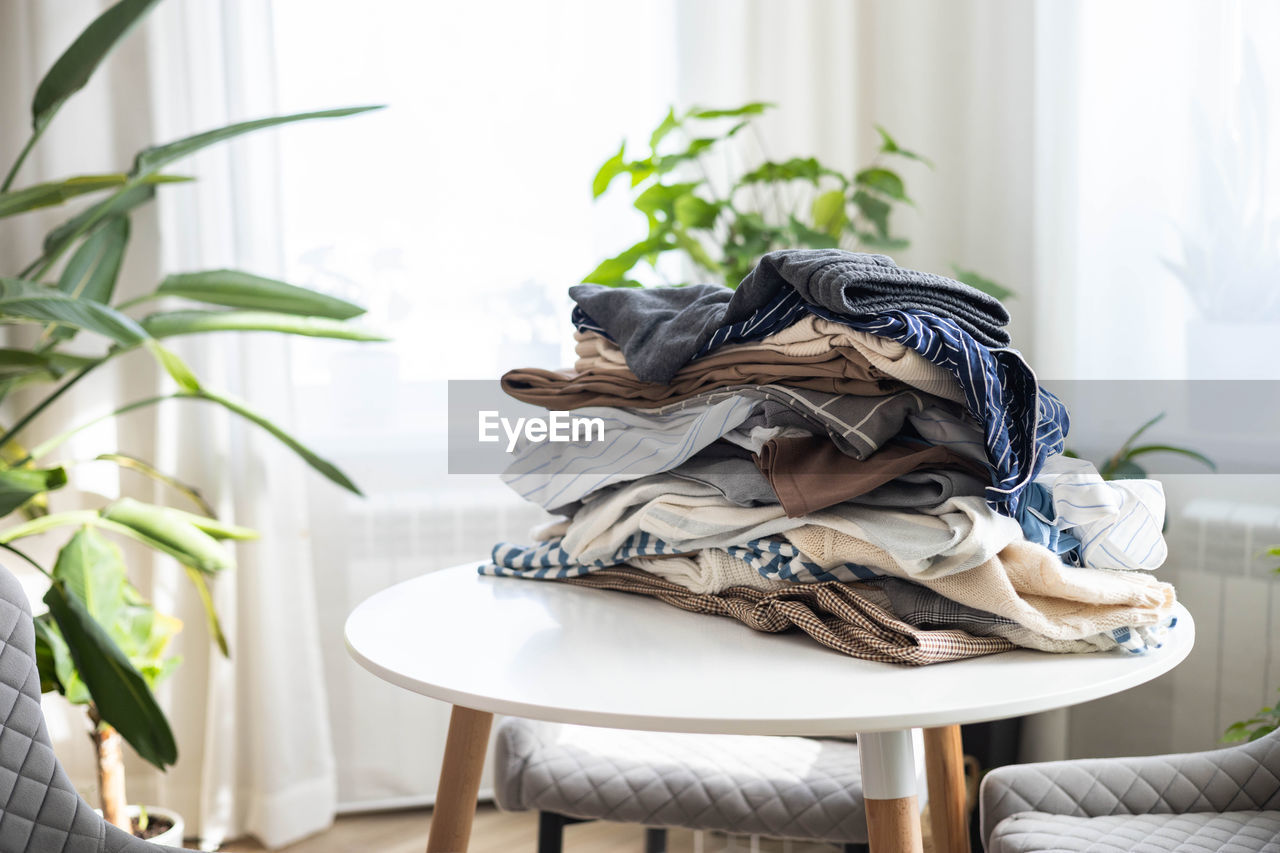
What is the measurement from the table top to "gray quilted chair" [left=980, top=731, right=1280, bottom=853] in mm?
273

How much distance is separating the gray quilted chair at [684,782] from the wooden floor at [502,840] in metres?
0.85

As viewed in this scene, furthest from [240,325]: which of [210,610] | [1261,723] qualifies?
[1261,723]

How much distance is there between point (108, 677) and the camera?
4.28 feet

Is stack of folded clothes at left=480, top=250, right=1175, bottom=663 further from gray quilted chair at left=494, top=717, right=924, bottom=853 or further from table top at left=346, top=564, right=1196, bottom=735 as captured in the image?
gray quilted chair at left=494, top=717, right=924, bottom=853

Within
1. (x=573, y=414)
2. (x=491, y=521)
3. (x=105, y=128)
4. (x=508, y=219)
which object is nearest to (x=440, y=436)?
(x=491, y=521)

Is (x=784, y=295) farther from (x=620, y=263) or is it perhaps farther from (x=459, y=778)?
(x=620, y=263)

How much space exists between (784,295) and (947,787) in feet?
1.90

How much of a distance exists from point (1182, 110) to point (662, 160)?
0.86 m

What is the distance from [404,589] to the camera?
3.22ft

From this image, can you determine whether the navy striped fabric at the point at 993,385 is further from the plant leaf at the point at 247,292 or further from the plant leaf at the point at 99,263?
the plant leaf at the point at 99,263

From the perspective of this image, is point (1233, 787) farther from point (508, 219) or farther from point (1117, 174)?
point (508, 219)

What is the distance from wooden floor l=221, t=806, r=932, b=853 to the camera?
6.75 feet

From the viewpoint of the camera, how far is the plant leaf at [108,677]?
51.2 inches

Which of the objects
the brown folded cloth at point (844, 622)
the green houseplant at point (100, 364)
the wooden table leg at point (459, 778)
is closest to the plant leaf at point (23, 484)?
the green houseplant at point (100, 364)
